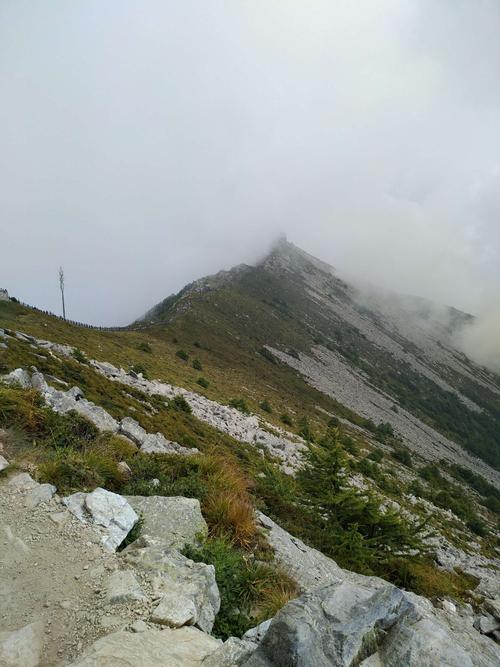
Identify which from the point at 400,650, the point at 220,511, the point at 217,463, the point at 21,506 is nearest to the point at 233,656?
the point at 400,650

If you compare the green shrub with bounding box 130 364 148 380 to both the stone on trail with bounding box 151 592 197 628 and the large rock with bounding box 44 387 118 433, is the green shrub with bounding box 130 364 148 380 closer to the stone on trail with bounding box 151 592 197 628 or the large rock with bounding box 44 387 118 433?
the large rock with bounding box 44 387 118 433

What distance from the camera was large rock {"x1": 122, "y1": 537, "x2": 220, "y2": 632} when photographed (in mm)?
5297

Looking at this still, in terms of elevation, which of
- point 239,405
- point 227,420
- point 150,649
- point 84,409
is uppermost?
point 150,649

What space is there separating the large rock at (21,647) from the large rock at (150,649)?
0.59 meters

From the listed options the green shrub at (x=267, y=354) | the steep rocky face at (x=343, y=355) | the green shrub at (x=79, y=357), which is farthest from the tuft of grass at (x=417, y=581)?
the green shrub at (x=267, y=354)

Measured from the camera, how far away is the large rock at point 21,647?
13.5ft

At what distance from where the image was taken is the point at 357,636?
14.9 ft

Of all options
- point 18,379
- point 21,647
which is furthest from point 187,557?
point 18,379

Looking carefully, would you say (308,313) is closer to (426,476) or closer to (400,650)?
(426,476)

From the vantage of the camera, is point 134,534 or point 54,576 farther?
point 134,534

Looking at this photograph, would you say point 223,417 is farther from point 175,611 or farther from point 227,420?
point 175,611

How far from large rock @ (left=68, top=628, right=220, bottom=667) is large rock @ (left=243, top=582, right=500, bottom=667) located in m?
0.87

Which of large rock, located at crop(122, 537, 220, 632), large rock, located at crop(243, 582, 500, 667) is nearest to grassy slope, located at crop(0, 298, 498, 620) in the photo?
large rock, located at crop(122, 537, 220, 632)

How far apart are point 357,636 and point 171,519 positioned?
14.5 feet
